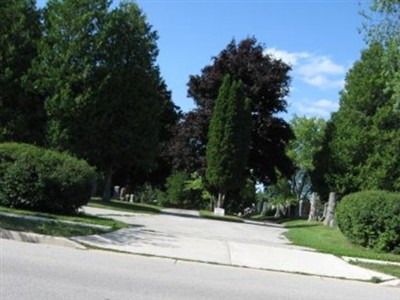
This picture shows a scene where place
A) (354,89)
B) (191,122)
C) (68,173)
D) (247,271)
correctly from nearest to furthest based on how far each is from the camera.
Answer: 1. (247,271)
2. (68,173)
3. (354,89)
4. (191,122)

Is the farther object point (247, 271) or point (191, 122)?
point (191, 122)

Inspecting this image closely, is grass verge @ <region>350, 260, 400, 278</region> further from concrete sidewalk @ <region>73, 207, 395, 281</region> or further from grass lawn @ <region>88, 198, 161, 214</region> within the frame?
grass lawn @ <region>88, 198, 161, 214</region>

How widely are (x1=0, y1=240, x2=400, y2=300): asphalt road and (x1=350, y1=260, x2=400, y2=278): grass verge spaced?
174 centimetres

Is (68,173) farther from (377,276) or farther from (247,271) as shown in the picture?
(377,276)

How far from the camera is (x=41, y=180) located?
1839 cm

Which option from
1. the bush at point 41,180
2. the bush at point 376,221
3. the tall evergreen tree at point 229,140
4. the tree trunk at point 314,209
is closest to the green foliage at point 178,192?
the tree trunk at point 314,209

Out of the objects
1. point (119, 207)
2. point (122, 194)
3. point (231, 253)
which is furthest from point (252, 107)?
point (231, 253)

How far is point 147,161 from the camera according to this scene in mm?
36000

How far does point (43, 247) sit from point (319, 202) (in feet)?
120

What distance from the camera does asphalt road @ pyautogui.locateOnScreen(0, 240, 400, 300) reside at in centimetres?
784

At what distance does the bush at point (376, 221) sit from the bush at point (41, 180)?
8732mm

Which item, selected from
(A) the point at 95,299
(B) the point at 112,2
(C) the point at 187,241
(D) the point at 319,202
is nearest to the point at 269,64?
(D) the point at 319,202

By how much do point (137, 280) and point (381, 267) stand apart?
6860 millimetres

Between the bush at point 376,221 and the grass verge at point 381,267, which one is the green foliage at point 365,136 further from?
the grass verge at point 381,267
